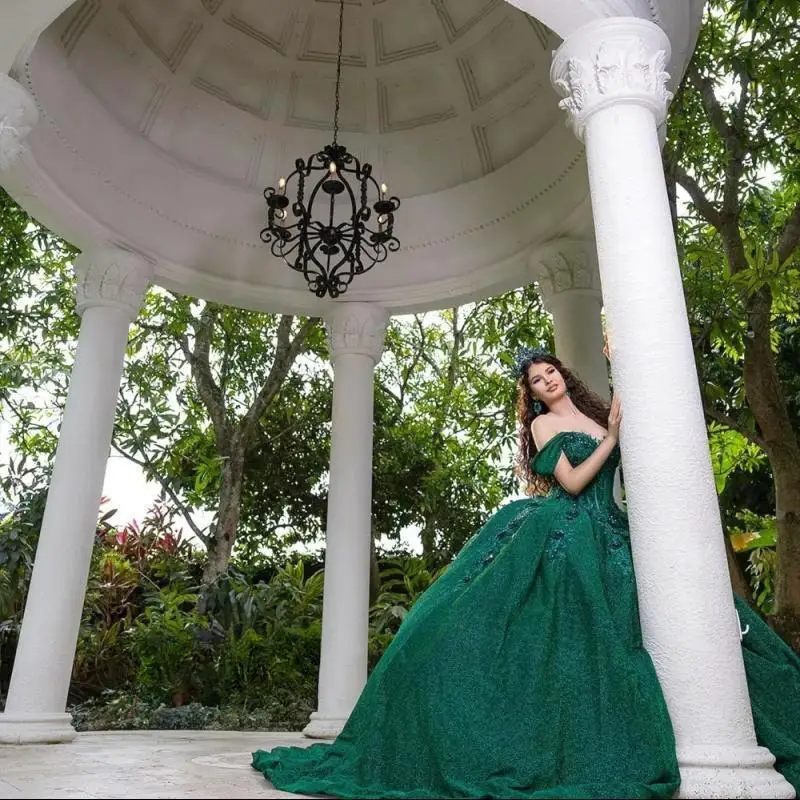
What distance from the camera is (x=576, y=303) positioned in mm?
6051

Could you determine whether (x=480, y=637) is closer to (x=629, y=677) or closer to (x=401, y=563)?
(x=629, y=677)

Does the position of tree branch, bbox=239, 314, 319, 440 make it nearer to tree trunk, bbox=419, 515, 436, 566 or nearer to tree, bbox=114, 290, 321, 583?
tree, bbox=114, 290, 321, 583

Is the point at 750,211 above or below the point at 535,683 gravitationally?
above

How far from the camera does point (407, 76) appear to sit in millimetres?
7277

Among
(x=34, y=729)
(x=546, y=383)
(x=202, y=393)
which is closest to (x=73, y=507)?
(x=34, y=729)

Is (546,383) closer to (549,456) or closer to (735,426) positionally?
(549,456)

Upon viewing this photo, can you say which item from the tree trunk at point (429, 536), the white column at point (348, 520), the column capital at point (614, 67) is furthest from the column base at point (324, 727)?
the tree trunk at point (429, 536)

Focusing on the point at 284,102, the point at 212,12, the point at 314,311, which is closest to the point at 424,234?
the point at 314,311

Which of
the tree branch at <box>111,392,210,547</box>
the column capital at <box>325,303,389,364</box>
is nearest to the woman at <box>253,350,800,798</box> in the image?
the column capital at <box>325,303,389,364</box>

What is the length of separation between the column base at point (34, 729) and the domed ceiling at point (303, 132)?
369 cm

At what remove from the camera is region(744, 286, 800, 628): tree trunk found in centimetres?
545

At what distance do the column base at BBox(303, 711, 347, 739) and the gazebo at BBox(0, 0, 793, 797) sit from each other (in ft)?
0.06

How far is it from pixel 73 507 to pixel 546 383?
366cm

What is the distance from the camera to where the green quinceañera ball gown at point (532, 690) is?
2.72m
